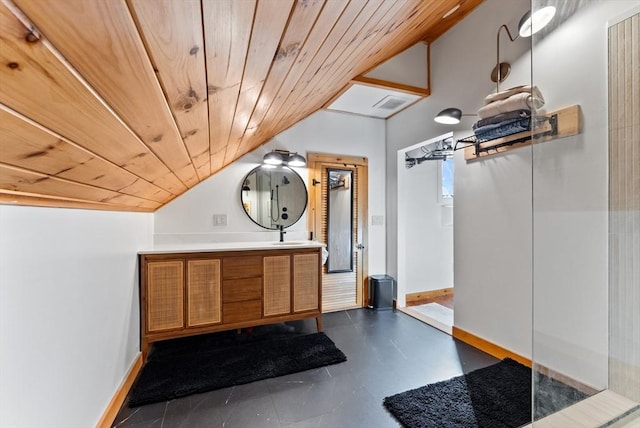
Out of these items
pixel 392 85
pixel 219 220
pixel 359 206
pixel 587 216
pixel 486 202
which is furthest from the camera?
pixel 359 206

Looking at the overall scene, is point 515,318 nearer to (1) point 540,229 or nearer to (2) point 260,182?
(1) point 540,229

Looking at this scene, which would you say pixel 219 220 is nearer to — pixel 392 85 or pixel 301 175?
pixel 301 175

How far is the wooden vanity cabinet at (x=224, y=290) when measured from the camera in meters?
2.26

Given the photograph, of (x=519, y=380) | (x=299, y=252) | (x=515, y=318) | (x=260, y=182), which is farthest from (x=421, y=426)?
(x=260, y=182)

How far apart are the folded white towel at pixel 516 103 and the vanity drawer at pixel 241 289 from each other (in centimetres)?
238

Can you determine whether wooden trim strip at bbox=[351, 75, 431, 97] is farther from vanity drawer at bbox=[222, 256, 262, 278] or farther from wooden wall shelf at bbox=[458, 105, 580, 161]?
vanity drawer at bbox=[222, 256, 262, 278]

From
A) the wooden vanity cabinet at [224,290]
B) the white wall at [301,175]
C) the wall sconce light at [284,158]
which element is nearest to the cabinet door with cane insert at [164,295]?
the wooden vanity cabinet at [224,290]

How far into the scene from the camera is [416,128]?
321 cm

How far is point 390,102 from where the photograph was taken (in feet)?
10.6

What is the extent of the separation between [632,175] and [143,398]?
309 centimetres

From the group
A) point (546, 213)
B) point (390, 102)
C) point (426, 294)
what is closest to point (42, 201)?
point (546, 213)

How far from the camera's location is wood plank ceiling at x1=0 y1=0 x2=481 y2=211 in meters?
0.44

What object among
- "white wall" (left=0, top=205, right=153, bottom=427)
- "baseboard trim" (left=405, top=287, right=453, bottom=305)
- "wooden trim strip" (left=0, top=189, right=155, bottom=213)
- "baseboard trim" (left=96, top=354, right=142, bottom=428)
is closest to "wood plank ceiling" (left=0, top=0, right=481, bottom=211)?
"wooden trim strip" (left=0, top=189, right=155, bottom=213)

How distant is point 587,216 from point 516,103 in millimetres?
867
